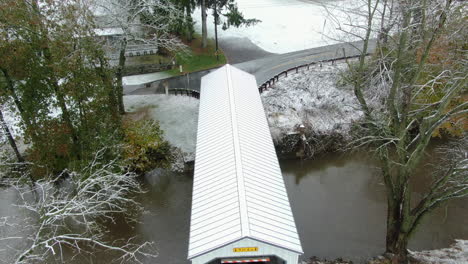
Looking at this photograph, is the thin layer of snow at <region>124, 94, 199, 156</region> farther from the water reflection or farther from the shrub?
the water reflection

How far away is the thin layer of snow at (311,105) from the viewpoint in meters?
24.6

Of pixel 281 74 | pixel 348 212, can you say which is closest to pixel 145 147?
pixel 348 212

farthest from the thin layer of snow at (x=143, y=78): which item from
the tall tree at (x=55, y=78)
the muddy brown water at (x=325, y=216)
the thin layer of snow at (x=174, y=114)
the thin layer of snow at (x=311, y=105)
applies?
the tall tree at (x=55, y=78)

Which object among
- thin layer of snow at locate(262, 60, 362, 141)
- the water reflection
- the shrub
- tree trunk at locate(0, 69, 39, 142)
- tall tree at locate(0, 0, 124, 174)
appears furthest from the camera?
thin layer of snow at locate(262, 60, 362, 141)

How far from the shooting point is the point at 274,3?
165 ft

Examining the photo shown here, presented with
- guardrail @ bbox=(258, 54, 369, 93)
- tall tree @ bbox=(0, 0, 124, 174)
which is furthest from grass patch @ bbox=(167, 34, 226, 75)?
tall tree @ bbox=(0, 0, 124, 174)

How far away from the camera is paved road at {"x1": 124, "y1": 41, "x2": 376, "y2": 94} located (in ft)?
99.9

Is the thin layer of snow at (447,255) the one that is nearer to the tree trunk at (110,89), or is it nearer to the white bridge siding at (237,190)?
the white bridge siding at (237,190)

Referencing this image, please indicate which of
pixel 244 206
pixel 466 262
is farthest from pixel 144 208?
pixel 466 262

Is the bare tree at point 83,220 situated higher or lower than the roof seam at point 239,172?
lower

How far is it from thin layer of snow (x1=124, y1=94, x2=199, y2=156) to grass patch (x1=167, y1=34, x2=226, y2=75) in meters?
5.68

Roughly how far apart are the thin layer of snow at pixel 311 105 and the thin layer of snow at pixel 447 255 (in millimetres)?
9866

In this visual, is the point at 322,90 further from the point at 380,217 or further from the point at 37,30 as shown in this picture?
the point at 37,30

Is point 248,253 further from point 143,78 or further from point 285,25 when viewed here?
point 285,25
